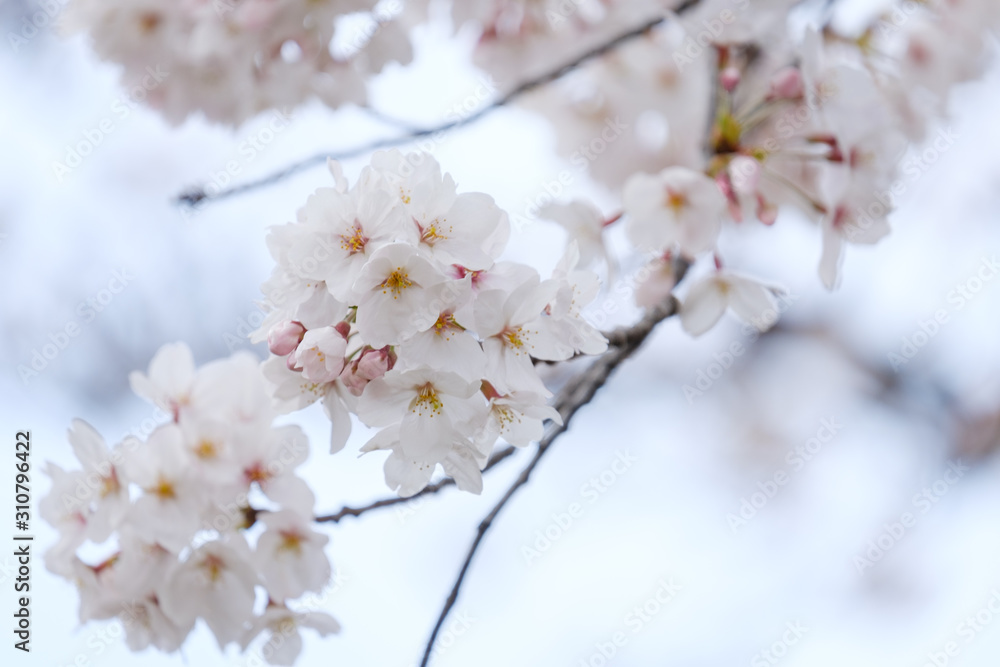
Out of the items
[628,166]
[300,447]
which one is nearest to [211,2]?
[300,447]

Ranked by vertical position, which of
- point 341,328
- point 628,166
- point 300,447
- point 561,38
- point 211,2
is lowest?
point 628,166

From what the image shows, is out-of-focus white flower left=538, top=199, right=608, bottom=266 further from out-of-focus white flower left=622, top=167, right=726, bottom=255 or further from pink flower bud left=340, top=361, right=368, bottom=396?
pink flower bud left=340, top=361, right=368, bottom=396

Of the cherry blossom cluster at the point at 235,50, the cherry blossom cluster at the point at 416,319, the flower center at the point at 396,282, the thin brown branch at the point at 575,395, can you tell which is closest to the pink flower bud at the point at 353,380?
the cherry blossom cluster at the point at 416,319

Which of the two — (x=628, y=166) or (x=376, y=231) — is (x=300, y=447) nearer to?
(x=376, y=231)

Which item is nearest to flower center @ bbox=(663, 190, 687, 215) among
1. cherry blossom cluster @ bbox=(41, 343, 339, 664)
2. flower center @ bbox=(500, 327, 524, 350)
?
flower center @ bbox=(500, 327, 524, 350)

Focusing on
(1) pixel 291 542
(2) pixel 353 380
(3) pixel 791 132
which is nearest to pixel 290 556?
(1) pixel 291 542

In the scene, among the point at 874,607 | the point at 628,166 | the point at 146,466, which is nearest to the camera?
the point at 146,466

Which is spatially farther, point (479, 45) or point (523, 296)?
point (479, 45)
